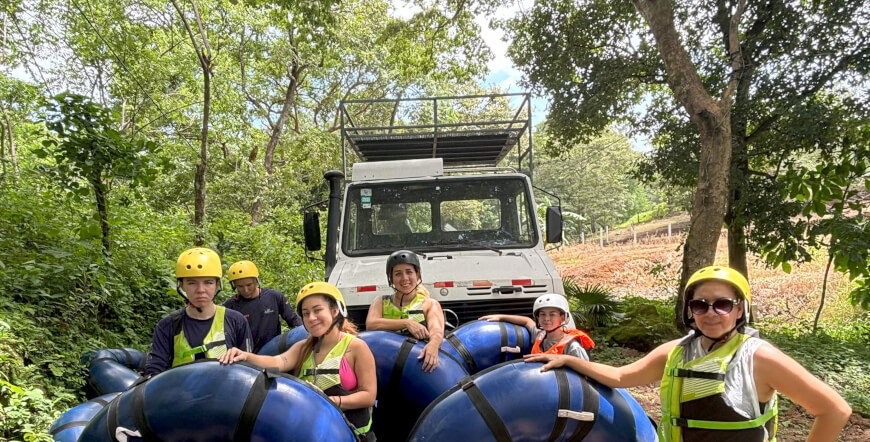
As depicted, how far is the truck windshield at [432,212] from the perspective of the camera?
626 centimetres

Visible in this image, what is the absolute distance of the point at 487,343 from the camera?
4.38m

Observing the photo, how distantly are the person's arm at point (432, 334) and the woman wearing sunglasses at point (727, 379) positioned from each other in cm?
171

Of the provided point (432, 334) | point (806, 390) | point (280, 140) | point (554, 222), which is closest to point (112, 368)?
point (432, 334)

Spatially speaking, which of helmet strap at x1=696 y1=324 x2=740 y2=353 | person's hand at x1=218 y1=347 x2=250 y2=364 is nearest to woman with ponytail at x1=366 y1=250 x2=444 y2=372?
person's hand at x1=218 y1=347 x2=250 y2=364

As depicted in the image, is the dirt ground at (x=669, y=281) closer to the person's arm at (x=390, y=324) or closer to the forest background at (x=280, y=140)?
the forest background at (x=280, y=140)

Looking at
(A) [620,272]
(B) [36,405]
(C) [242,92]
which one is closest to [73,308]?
(B) [36,405]

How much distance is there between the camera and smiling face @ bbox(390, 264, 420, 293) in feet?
13.7

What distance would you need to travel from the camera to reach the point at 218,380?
8.30 feet

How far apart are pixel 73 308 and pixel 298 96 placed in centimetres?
1605

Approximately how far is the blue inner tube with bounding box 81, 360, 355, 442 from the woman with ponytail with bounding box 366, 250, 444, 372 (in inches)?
55.1

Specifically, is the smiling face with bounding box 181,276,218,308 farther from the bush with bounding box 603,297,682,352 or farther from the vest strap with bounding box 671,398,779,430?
the bush with bounding box 603,297,682,352

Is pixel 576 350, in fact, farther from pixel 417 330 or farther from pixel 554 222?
pixel 554 222

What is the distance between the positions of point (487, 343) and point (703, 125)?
566 cm

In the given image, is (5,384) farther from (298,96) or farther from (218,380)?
(298,96)
